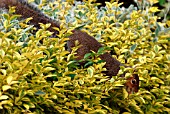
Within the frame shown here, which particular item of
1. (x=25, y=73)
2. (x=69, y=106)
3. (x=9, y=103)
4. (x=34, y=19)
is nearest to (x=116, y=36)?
(x=34, y=19)

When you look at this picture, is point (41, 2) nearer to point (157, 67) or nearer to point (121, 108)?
point (157, 67)

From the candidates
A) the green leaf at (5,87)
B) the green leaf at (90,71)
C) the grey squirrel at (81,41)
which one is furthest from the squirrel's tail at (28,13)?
the green leaf at (5,87)

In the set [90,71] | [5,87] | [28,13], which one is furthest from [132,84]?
[5,87]

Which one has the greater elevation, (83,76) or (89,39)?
(89,39)

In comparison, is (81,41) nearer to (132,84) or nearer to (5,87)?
(132,84)

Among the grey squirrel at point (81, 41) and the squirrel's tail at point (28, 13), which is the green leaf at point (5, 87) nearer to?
the grey squirrel at point (81, 41)

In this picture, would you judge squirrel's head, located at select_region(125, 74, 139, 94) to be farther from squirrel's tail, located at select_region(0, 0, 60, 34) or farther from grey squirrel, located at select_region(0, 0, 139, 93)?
squirrel's tail, located at select_region(0, 0, 60, 34)
